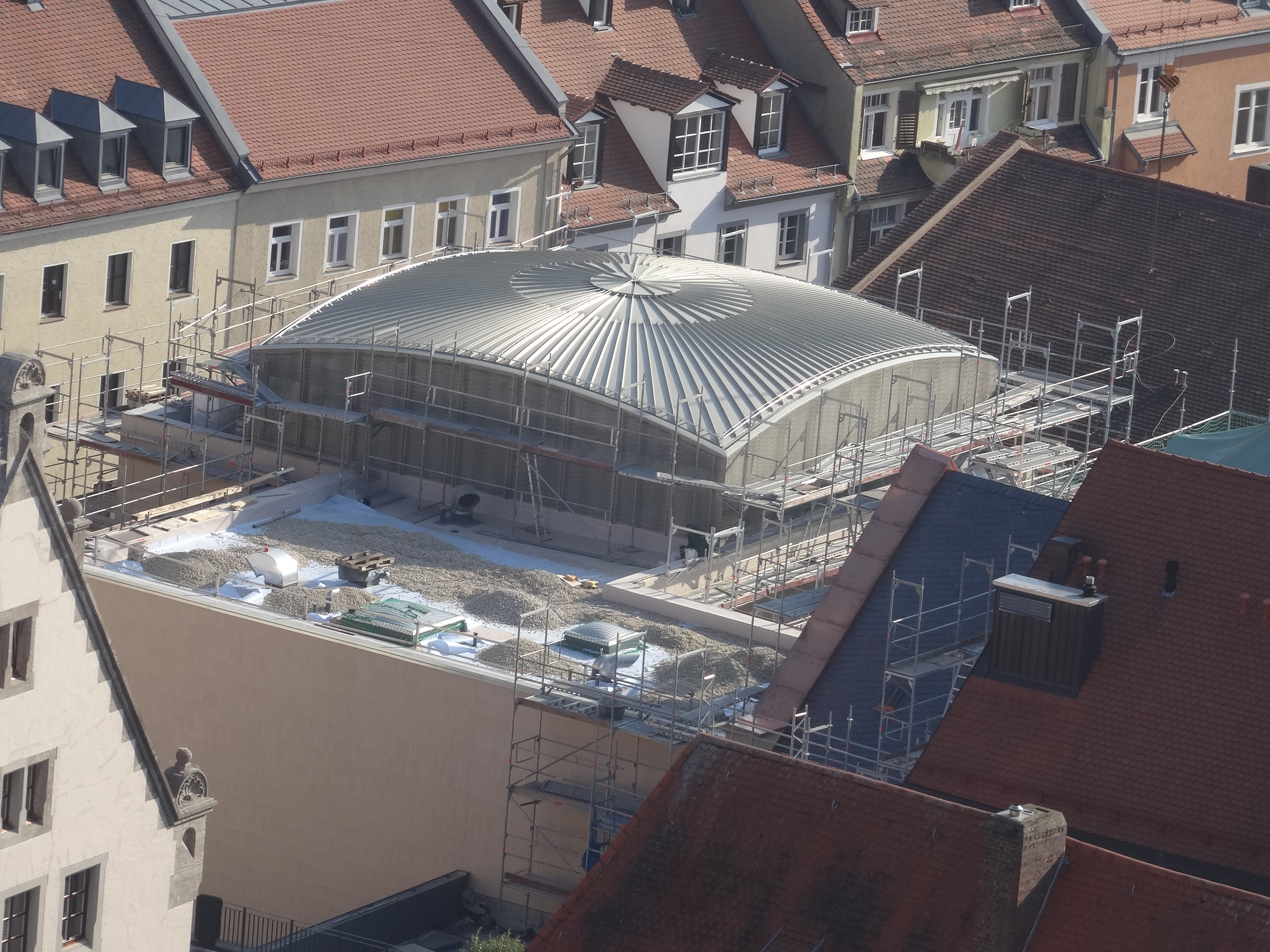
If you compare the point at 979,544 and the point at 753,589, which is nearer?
the point at 979,544

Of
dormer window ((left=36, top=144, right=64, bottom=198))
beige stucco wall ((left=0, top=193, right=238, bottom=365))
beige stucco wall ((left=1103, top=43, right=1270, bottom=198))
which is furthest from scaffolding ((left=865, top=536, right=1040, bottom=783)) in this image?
beige stucco wall ((left=1103, top=43, right=1270, bottom=198))

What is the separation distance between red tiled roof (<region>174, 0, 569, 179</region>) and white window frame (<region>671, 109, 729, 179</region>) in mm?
6471

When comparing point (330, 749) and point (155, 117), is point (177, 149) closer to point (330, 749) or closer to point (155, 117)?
point (155, 117)

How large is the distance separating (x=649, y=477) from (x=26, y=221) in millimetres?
24126

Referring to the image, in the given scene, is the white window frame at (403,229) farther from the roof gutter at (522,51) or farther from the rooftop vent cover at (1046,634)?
the rooftop vent cover at (1046,634)

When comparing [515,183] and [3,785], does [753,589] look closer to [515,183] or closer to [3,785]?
[3,785]

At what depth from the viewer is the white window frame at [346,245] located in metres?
102

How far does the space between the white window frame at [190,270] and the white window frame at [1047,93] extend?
1608 inches

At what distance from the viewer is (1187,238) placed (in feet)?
303

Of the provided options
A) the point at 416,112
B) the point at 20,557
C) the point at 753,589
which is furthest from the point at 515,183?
the point at 20,557

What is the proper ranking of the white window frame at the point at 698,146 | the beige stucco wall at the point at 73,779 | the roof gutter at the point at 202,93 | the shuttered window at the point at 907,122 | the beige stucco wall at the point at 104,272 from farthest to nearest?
the shuttered window at the point at 907,122, the white window frame at the point at 698,146, the roof gutter at the point at 202,93, the beige stucco wall at the point at 104,272, the beige stucco wall at the point at 73,779

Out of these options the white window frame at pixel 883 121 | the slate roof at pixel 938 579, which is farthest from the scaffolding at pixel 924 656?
the white window frame at pixel 883 121

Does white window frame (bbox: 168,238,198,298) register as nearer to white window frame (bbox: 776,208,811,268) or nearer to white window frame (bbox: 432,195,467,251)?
white window frame (bbox: 432,195,467,251)

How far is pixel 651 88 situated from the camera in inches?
4459
